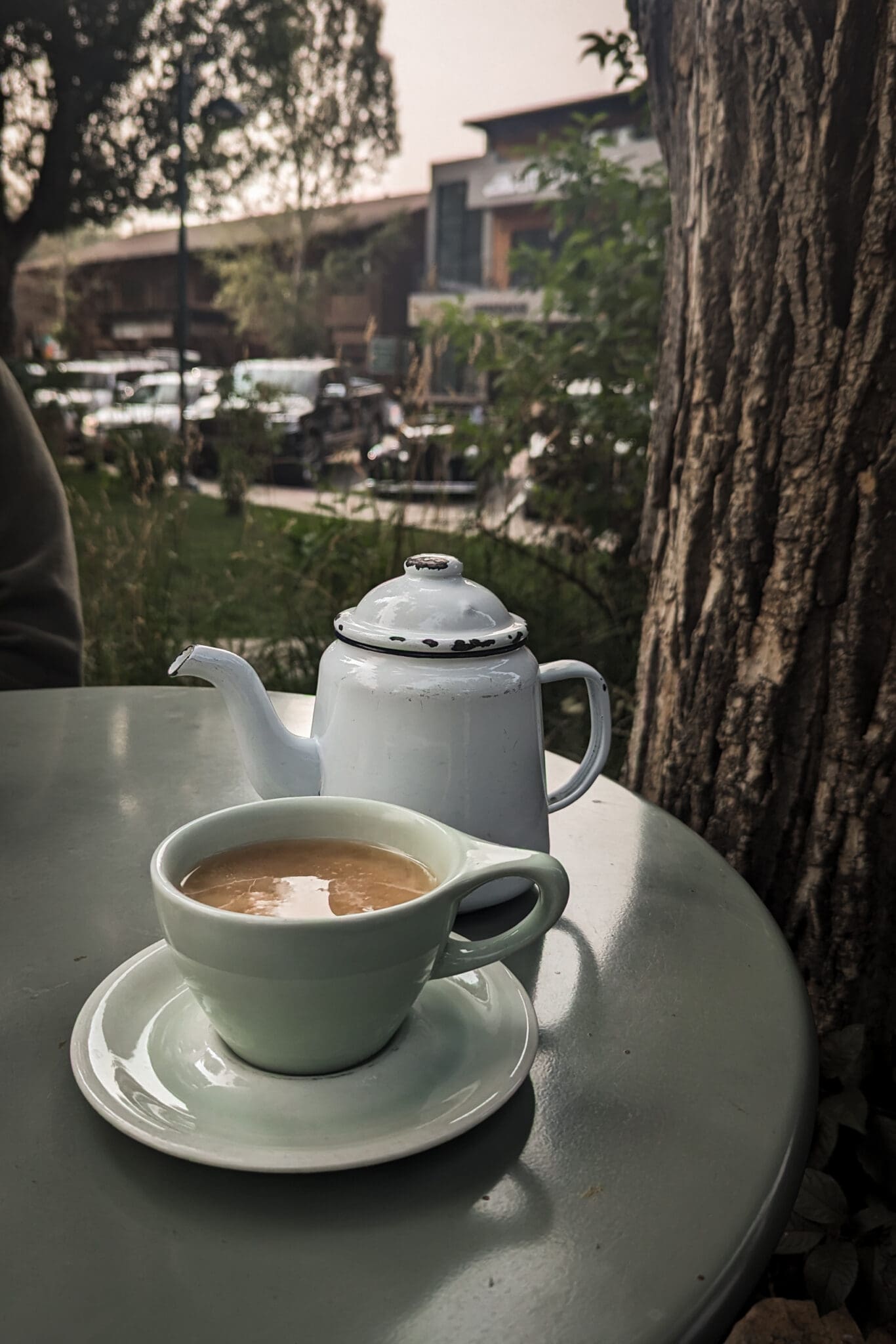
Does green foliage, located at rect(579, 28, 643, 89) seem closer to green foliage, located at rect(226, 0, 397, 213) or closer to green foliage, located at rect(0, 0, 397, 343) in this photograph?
green foliage, located at rect(0, 0, 397, 343)

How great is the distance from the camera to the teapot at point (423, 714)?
30.0 inches

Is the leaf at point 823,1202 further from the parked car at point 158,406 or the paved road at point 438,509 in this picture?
the parked car at point 158,406

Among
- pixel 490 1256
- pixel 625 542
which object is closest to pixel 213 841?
pixel 490 1256

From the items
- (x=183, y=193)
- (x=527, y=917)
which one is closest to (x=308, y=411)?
(x=183, y=193)

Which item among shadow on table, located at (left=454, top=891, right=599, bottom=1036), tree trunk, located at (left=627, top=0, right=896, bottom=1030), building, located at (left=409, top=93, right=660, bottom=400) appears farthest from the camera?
building, located at (left=409, top=93, right=660, bottom=400)

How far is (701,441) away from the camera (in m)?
1.52

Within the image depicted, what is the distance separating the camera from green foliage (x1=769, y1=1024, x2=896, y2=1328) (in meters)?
1.34

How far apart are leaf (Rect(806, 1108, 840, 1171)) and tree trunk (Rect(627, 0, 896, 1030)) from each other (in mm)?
133

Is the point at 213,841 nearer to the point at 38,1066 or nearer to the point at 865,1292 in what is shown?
the point at 38,1066

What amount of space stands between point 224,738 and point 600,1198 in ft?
2.55

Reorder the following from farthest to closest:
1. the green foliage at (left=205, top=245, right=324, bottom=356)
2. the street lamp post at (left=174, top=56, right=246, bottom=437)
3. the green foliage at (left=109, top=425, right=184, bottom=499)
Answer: the green foliage at (left=205, top=245, right=324, bottom=356) → the street lamp post at (left=174, top=56, right=246, bottom=437) → the green foliage at (left=109, top=425, right=184, bottom=499)

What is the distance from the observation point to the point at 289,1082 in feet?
1.82

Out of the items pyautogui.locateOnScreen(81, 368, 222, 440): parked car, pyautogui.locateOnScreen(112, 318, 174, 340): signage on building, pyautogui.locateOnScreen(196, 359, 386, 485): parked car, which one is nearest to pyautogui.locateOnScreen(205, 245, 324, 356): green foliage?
pyautogui.locateOnScreen(112, 318, 174, 340): signage on building

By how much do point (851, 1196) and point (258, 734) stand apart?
1216mm
